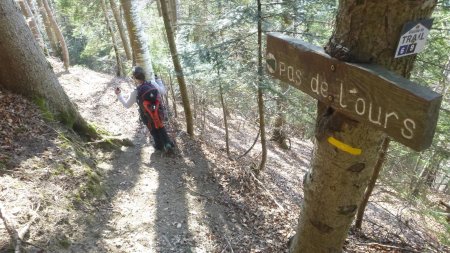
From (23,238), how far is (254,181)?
15.9 ft

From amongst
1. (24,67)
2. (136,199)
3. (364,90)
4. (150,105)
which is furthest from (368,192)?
(24,67)

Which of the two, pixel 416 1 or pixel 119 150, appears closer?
pixel 416 1

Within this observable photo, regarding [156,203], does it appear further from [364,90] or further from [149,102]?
[364,90]

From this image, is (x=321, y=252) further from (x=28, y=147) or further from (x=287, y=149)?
(x=287, y=149)

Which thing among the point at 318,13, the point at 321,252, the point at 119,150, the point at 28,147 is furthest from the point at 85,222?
the point at 318,13

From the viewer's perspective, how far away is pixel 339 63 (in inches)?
76.5

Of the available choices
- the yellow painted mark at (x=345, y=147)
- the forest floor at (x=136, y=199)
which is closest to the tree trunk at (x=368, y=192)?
the forest floor at (x=136, y=199)

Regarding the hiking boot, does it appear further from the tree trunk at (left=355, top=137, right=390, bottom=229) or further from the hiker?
the tree trunk at (left=355, top=137, right=390, bottom=229)

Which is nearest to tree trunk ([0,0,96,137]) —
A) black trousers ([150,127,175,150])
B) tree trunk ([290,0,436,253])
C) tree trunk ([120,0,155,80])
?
black trousers ([150,127,175,150])

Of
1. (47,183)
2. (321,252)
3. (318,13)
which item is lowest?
(47,183)

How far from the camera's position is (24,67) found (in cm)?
577

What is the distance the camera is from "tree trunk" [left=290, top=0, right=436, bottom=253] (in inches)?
72.2

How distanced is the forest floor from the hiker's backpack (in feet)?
2.88

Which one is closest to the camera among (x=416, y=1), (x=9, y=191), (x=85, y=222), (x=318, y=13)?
(x=416, y=1)
